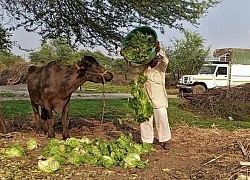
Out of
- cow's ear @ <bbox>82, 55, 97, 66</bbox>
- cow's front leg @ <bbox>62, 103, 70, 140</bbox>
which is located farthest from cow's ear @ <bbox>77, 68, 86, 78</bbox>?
cow's front leg @ <bbox>62, 103, 70, 140</bbox>

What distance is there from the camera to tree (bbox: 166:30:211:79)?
41.9 meters

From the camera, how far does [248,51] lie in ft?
98.0

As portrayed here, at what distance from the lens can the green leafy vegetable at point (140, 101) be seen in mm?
7574

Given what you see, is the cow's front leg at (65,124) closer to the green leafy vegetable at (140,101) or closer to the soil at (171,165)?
the soil at (171,165)

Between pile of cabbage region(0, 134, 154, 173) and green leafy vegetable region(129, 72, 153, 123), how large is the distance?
2.71ft

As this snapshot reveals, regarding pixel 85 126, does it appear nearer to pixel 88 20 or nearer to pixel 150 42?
pixel 88 20

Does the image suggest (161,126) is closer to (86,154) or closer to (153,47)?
(153,47)

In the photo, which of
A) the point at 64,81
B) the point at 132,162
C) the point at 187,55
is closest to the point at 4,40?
the point at 64,81

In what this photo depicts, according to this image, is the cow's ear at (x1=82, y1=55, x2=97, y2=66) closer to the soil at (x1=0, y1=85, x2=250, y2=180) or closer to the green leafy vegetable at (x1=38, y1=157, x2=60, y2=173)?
the soil at (x1=0, y1=85, x2=250, y2=180)

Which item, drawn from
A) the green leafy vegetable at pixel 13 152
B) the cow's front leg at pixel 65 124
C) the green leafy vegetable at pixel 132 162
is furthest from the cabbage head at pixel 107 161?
the cow's front leg at pixel 65 124

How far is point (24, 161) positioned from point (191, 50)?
3921cm

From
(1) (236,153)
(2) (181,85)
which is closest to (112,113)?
(1) (236,153)

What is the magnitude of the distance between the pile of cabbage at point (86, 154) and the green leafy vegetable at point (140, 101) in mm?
825

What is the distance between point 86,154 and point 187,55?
3743 cm
